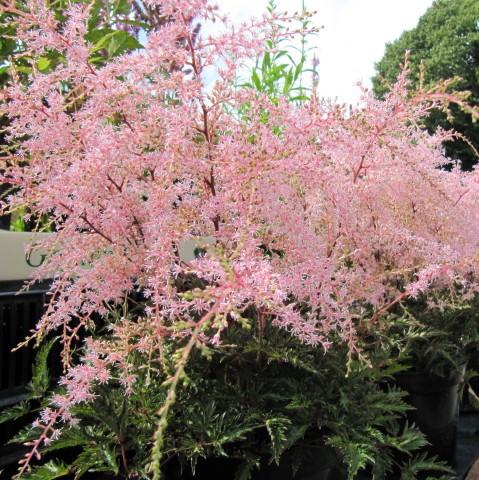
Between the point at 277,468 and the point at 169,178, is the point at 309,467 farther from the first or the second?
A: the point at 169,178

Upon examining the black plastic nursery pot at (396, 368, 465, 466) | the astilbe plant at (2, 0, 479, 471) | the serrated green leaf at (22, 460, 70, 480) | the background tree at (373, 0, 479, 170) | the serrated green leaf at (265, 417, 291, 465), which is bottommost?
the black plastic nursery pot at (396, 368, 465, 466)

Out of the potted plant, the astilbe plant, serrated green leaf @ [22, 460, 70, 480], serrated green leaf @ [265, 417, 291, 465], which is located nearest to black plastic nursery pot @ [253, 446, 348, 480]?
serrated green leaf @ [265, 417, 291, 465]

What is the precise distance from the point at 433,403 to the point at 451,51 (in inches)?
693

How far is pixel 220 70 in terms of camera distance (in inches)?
56.5

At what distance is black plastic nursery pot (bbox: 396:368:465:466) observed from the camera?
8.68 feet

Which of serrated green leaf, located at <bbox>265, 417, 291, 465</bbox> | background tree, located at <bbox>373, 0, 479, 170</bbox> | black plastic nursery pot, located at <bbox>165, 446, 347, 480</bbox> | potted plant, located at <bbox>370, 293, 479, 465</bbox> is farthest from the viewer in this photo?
background tree, located at <bbox>373, 0, 479, 170</bbox>

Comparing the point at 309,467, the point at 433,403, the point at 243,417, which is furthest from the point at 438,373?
the point at 243,417

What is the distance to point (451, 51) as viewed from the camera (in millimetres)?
17766

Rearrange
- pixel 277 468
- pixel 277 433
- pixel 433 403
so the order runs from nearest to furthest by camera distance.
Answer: pixel 277 433 → pixel 277 468 → pixel 433 403

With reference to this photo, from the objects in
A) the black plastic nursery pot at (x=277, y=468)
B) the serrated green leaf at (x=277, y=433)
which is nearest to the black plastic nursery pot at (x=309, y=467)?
the black plastic nursery pot at (x=277, y=468)

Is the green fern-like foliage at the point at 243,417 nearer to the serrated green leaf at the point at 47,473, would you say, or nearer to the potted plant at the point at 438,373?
the serrated green leaf at the point at 47,473

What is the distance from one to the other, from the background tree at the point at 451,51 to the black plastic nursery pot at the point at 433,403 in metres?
15.1

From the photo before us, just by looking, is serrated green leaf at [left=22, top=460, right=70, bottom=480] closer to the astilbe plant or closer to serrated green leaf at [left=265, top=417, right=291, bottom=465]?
the astilbe plant

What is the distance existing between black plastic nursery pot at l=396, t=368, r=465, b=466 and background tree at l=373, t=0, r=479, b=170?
1509 centimetres
